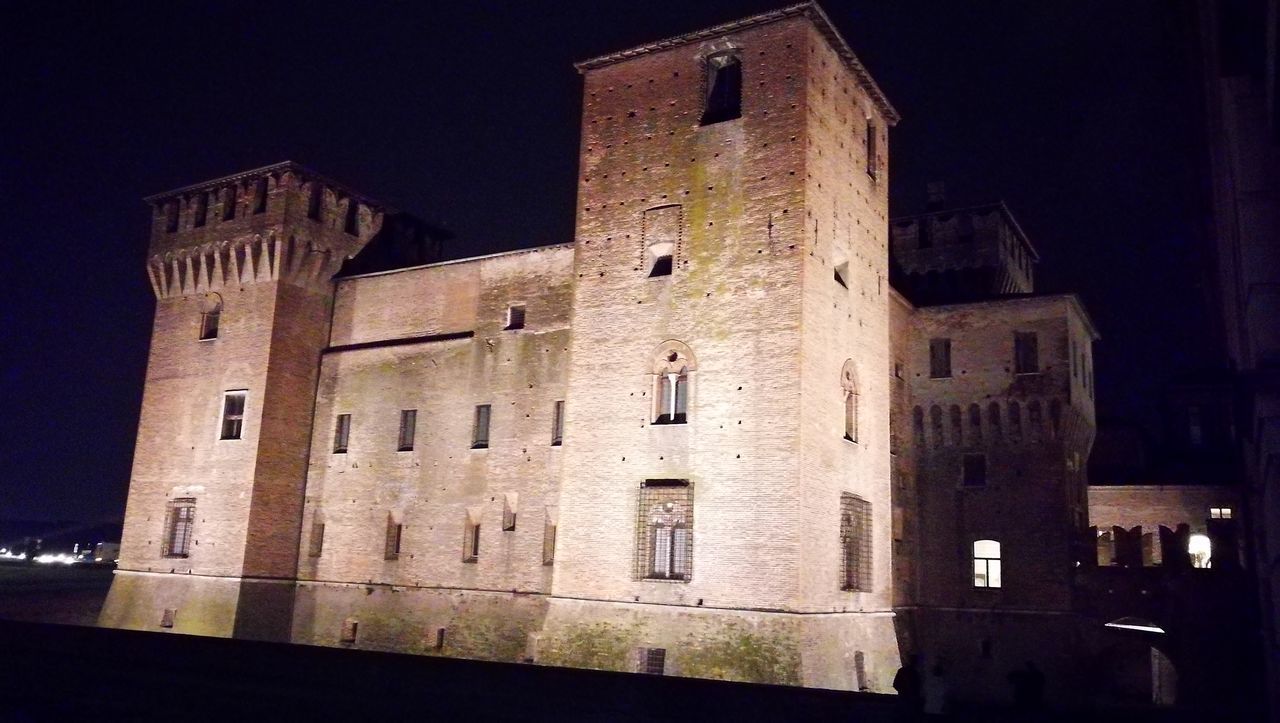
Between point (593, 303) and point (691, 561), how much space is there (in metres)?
4.98

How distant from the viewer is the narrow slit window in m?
19.1

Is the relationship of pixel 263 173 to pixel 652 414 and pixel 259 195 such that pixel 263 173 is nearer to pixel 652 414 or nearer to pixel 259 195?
pixel 259 195

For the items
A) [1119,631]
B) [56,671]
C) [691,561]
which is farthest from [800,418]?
[1119,631]

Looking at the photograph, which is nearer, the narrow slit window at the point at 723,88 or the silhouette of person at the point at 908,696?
the silhouette of person at the point at 908,696

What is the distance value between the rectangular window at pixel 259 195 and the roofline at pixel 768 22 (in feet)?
29.9

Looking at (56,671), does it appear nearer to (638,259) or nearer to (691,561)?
(691,561)

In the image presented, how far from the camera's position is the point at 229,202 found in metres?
26.0

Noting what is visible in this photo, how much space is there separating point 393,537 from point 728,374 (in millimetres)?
9392

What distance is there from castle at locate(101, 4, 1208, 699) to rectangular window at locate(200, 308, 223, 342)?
0.09m

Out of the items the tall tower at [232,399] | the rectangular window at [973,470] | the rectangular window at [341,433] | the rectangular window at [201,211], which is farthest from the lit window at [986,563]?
the rectangular window at [201,211]

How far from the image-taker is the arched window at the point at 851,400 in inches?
757

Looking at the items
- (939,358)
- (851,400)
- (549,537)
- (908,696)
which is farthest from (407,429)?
(908,696)

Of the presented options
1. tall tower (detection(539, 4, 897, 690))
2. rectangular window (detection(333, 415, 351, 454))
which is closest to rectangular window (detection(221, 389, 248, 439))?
rectangular window (detection(333, 415, 351, 454))

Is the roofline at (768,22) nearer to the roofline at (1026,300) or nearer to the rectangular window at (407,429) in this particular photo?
the roofline at (1026,300)
